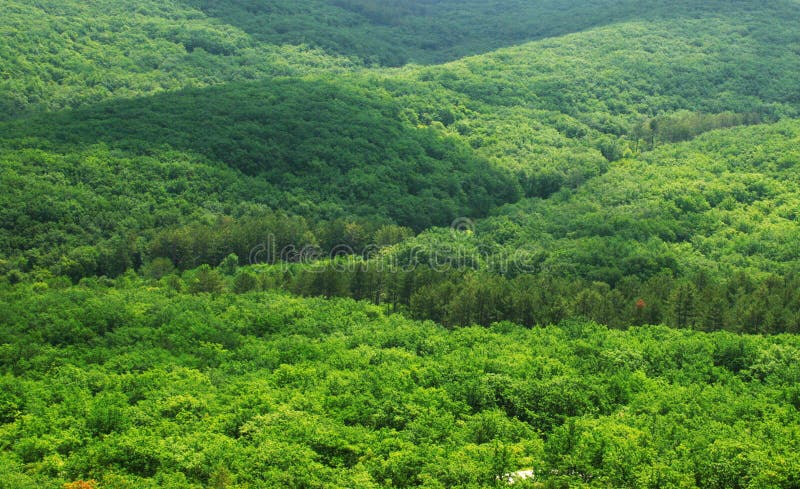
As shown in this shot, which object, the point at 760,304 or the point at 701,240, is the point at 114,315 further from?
the point at 701,240

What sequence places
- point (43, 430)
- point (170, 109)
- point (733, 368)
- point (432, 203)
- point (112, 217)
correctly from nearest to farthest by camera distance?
point (43, 430) → point (733, 368) → point (112, 217) → point (432, 203) → point (170, 109)

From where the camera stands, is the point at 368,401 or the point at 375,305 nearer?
the point at 368,401

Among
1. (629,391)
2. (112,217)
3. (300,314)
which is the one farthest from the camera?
(112,217)

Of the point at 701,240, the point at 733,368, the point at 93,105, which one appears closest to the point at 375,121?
the point at 93,105

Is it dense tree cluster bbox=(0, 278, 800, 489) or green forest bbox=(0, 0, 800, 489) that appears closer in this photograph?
dense tree cluster bbox=(0, 278, 800, 489)

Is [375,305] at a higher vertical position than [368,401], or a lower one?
lower

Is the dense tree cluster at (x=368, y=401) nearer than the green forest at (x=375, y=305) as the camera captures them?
Yes

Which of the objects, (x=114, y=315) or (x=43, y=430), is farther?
(x=114, y=315)

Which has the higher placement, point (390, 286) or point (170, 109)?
point (170, 109)
